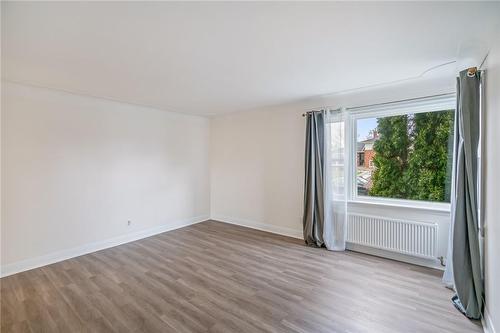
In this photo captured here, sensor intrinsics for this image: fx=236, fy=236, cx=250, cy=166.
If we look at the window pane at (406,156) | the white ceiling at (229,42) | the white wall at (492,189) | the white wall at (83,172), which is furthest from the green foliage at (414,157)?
the white wall at (83,172)

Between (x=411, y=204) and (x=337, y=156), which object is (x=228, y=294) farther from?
(x=411, y=204)

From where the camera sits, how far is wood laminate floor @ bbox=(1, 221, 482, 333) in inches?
81.4

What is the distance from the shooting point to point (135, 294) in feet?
8.27

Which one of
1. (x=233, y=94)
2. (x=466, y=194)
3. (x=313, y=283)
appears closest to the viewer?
(x=466, y=194)

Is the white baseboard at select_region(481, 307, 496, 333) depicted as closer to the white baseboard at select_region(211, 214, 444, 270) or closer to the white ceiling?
the white baseboard at select_region(211, 214, 444, 270)

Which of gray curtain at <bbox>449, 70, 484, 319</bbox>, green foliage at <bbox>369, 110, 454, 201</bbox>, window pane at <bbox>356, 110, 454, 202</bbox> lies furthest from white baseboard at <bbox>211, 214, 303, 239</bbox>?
gray curtain at <bbox>449, 70, 484, 319</bbox>

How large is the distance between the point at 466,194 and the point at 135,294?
3.47 m

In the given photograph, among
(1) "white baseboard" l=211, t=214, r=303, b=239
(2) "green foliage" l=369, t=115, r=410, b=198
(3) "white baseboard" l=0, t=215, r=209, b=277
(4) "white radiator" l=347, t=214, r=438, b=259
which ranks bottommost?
(3) "white baseboard" l=0, t=215, r=209, b=277

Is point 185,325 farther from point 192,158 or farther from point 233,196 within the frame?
point 192,158

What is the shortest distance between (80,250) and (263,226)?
3.09m

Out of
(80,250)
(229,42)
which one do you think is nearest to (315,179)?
(229,42)

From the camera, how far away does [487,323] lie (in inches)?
77.2

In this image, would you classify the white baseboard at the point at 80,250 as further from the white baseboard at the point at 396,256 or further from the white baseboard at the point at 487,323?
the white baseboard at the point at 487,323

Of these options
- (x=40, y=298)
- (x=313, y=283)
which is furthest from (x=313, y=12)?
(x=40, y=298)
